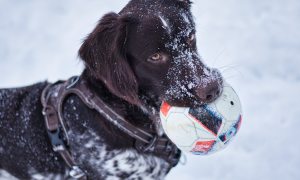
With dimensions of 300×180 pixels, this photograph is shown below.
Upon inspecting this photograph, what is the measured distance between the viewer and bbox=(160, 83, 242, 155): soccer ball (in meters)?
2.57

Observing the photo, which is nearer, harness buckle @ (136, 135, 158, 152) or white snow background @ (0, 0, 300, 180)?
harness buckle @ (136, 135, 158, 152)

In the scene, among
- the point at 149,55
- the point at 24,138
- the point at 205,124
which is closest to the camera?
the point at 205,124

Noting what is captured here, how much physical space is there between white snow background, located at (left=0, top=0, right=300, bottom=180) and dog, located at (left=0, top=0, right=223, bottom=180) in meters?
0.58

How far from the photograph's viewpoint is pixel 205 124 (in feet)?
8.43

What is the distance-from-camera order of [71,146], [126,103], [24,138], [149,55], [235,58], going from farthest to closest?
[235,58] < [24,138] < [71,146] < [126,103] < [149,55]

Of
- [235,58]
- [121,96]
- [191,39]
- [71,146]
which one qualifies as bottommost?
[235,58]

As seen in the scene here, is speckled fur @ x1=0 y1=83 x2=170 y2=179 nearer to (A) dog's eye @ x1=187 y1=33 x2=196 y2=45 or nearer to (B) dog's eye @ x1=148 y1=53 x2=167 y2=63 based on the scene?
(B) dog's eye @ x1=148 y1=53 x2=167 y2=63

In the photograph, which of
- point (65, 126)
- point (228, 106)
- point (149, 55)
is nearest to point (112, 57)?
point (149, 55)

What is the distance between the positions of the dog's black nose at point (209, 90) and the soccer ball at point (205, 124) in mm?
33

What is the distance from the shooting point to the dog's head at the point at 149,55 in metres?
2.70

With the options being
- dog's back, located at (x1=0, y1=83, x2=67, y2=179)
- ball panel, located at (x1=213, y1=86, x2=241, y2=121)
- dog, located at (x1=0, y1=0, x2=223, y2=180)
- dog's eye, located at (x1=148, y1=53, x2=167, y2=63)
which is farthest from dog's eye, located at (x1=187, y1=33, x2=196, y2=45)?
dog's back, located at (x1=0, y1=83, x2=67, y2=179)

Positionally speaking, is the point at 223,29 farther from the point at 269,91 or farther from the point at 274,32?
the point at 269,91

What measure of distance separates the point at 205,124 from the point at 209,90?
0.19m

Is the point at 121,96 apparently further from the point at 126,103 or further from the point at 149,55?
the point at 149,55
